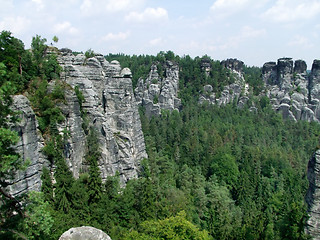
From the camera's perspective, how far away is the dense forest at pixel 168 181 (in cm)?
1099

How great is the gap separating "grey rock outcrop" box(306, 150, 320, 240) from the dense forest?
0.75 metres

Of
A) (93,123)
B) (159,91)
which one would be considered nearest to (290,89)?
(159,91)

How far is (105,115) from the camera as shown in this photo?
32.2m

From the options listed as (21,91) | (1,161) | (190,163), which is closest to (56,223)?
(1,161)

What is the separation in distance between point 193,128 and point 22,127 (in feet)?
142

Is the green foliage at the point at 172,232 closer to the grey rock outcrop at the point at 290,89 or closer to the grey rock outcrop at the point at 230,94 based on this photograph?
the grey rock outcrop at the point at 230,94

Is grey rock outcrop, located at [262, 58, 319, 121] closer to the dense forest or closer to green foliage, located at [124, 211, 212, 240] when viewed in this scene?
the dense forest

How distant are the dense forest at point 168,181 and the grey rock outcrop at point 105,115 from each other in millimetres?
1172

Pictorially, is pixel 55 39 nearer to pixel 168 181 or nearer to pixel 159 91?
pixel 168 181

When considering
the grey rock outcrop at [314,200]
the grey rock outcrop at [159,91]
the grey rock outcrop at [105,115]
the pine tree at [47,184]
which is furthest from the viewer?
the grey rock outcrop at [159,91]

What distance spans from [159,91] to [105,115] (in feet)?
146

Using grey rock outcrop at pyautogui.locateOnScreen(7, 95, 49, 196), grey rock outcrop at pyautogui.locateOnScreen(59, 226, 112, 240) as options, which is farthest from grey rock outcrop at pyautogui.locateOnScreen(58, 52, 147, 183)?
grey rock outcrop at pyautogui.locateOnScreen(59, 226, 112, 240)

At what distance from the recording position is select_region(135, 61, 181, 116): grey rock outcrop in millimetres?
72625

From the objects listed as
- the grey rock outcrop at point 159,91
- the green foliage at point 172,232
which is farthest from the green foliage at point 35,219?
the grey rock outcrop at point 159,91
